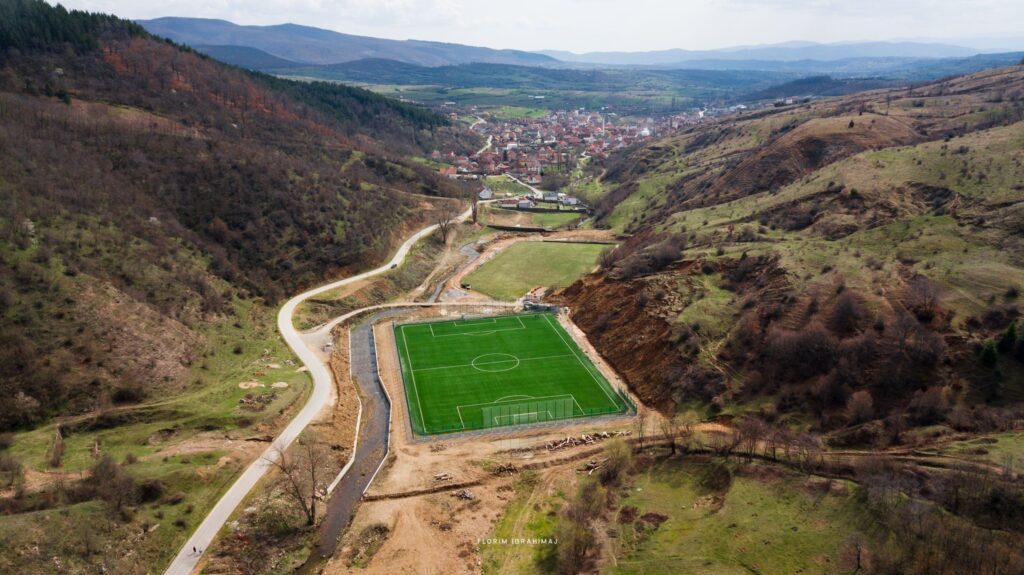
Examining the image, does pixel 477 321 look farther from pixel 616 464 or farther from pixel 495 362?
pixel 616 464

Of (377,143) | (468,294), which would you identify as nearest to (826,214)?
(468,294)

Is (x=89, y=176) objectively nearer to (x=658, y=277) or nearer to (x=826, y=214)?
(x=658, y=277)

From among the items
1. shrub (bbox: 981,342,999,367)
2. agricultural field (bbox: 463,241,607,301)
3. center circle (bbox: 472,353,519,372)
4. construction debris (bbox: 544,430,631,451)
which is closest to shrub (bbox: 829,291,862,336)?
shrub (bbox: 981,342,999,367)

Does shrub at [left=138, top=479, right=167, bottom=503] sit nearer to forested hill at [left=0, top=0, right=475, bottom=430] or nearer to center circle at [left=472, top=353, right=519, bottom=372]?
forested hill at [left=0, top=0, right=475, bottom=430]

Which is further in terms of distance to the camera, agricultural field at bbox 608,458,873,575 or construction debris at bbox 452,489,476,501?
construction debris at bbox 452,489,476,501

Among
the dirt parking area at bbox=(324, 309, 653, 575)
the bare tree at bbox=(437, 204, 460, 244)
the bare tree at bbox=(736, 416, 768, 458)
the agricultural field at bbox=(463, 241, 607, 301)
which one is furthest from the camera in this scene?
the bare tree at bbox=(437, 204, 460, 244)

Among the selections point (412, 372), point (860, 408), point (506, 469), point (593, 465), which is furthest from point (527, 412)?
point (860, 408)

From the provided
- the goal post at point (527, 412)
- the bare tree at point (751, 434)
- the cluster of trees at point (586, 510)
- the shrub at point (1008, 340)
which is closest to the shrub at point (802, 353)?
the bare tree at point (751, 434)
